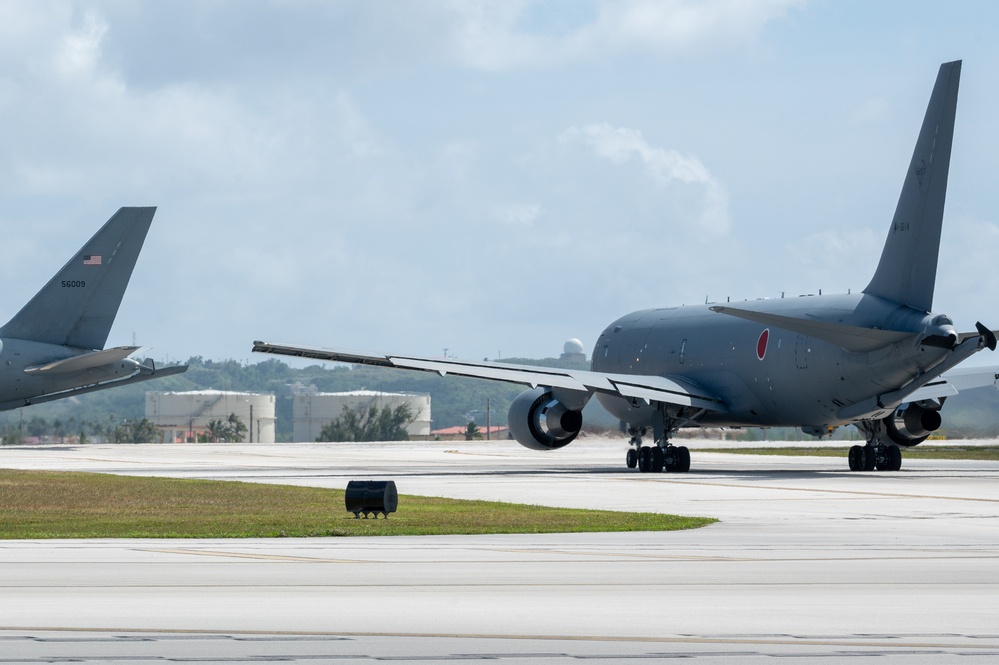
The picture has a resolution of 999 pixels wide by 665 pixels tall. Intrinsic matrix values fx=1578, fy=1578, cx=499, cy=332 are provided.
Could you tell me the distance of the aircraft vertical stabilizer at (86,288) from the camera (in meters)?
65.2

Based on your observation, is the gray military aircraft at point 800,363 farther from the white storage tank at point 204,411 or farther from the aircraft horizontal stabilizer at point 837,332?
the white storage tank at point 204,411

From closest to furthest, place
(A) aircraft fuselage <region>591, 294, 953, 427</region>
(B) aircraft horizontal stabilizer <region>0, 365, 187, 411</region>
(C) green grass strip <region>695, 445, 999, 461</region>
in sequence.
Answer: (A) aircraft fuselage <region>591, 294, 953, 427</region> < (C) green grass strip <region>695, 445, 999, 461</region> < (B) aircraft horizontal stabilizer <region>0, 365, 187, 411</region>

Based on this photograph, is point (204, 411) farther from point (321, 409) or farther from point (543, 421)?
point (543, 421)

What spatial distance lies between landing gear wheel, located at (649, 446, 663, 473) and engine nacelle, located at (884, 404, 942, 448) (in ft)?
21.9

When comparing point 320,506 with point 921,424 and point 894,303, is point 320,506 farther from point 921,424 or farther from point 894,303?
point 921,424

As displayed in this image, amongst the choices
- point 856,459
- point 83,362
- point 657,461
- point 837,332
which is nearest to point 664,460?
point 657,461

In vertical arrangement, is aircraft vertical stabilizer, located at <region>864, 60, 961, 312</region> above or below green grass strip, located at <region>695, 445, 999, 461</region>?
above

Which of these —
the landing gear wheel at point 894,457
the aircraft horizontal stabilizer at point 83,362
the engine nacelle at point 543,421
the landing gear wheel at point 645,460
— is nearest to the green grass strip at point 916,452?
the landing gear wheel at point 894,457

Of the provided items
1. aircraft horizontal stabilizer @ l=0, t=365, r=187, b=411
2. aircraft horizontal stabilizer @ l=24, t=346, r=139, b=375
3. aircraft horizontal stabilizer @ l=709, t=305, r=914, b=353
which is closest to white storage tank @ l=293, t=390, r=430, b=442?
aircraft horizontal stabilizer @ l=0, t=365, r=187, b=411

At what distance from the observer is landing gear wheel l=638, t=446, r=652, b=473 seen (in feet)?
146

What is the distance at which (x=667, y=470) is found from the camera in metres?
44.6

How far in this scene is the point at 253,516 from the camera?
2494cm

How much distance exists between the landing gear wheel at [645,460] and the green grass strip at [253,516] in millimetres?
12968

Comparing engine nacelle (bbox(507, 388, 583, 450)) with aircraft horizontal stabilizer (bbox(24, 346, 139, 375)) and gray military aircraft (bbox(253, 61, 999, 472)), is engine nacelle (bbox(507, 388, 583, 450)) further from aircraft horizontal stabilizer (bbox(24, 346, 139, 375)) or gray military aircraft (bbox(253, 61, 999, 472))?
aircraft horizontal stabilizer (bbox(24, 346, 139, 375))
